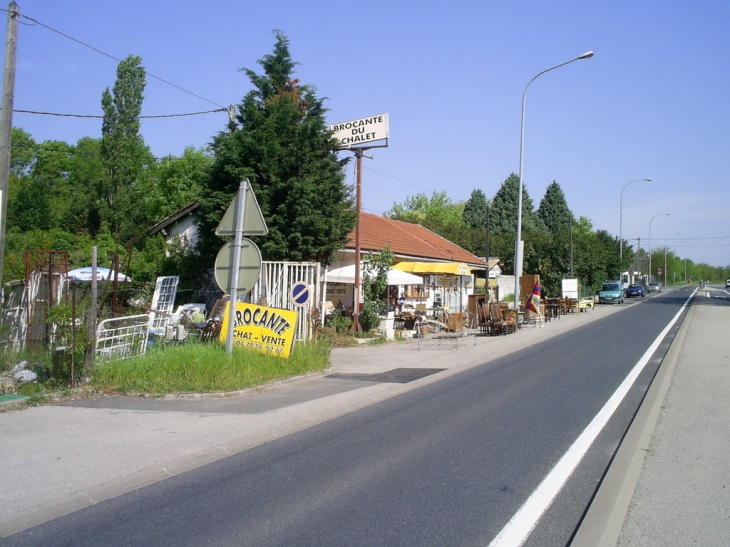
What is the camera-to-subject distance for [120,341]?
11.9 meters

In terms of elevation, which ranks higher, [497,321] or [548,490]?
[497,321]

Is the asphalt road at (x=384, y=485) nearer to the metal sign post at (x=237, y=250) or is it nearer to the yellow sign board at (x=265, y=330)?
the metal sign post at (x=237, y=250)

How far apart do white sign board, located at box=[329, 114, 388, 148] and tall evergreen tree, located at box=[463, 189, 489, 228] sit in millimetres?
65126

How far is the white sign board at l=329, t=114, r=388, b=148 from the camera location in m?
19.3

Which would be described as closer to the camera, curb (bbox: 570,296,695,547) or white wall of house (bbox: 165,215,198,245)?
curb (bbox: 570,296,695,547)

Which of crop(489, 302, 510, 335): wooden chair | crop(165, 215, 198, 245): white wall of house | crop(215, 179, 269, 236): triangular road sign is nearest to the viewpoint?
crop(215, 179, 269, 236): triangular road sign

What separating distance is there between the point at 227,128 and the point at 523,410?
551 inches

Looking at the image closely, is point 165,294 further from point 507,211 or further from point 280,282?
point 507,211

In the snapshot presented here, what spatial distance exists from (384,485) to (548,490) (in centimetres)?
144

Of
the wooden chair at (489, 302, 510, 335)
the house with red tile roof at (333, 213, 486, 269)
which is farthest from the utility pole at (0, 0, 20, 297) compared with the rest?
the wooden chair at (489, 302, 510, 335)

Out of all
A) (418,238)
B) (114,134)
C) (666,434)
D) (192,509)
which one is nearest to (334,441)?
(192,509)

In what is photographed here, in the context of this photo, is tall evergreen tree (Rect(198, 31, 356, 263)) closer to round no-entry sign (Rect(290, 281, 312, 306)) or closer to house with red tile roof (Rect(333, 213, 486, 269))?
house with red tile roof (Rect(333, 213, 486, 269))

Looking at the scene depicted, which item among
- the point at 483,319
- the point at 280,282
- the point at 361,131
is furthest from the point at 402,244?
the point at 280,282

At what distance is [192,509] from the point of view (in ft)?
17.3
